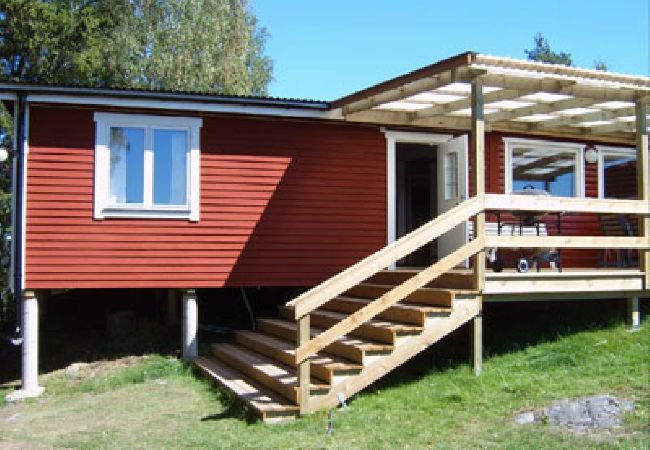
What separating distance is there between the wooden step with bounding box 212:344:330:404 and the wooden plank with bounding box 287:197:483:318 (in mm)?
814

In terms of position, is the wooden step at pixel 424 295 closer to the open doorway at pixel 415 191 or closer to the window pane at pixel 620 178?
the open doorway at pixel 415 191

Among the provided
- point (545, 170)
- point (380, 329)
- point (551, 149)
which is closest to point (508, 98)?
point (380, 329)

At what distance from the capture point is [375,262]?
6824mm

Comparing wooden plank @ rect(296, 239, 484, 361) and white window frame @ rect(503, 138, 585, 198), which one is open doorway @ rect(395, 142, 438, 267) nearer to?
white window frame @ rect(503, 138, 585, 198)

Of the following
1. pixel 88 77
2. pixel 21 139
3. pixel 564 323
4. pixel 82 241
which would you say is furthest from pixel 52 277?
pixel 88 77

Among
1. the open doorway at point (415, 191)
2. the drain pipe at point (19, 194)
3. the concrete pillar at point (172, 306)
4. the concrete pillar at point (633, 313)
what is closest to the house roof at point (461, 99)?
the drain pipe at point (19, 194)

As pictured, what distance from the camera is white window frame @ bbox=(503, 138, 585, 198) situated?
1152 centimetres

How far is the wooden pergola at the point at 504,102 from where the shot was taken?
7.70m

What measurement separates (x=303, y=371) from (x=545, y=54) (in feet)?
135

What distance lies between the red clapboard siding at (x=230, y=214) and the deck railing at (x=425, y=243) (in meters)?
2.90

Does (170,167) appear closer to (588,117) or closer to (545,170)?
(588,117)

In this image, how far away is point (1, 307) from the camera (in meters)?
15.1

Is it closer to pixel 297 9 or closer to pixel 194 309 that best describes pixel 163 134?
pixel 194 309

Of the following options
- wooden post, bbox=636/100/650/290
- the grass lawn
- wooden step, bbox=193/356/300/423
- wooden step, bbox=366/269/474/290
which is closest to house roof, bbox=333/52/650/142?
wooden post, bbox=636/100/650/290
